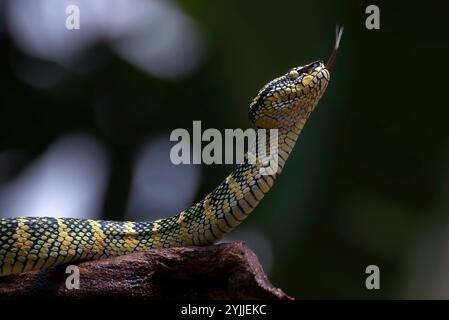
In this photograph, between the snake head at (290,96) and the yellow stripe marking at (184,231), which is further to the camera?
the snake head at (290,96)

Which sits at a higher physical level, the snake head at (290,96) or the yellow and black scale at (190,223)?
the snake head at (290,96)

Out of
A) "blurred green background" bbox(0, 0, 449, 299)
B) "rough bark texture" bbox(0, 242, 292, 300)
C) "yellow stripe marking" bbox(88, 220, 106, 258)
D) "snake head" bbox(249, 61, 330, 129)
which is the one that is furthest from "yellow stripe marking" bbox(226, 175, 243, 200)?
"blurred green background" bbox(0, 0, 449, 299)

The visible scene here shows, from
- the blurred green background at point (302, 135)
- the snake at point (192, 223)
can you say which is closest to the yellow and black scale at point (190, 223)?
the snake at point (192, 223)

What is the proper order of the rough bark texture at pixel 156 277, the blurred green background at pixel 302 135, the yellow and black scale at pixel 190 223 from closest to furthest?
the rough bark texture at pixel 156 277, the yellow and black scale at pixel 190 223, the blurred green background at pixel 302 135

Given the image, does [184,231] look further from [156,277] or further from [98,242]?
[98,242]

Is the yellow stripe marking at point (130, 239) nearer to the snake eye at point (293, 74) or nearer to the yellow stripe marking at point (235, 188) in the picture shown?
the yellow stripe marking at point (235, 188)
